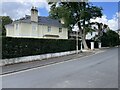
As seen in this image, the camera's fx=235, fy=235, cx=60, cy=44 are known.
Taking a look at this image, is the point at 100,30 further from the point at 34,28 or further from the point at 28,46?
the point at 28,46

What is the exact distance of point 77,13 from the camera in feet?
149

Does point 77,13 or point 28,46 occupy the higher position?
point 77,13

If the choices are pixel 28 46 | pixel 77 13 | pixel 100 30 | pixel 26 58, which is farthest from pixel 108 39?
pixel 26 58

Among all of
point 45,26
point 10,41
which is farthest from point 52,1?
point 10,41

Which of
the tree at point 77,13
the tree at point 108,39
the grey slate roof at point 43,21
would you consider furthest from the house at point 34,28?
the tree at point 108,39

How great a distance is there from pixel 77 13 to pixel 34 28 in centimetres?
886

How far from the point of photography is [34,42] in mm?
23844

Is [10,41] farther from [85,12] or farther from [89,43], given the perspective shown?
[89,43]

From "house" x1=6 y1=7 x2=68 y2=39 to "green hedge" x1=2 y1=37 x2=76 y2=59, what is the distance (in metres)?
15.0

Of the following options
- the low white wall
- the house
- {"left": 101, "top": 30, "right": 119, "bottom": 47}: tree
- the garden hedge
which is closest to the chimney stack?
the house

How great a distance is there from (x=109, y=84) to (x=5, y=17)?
67519 millimetres

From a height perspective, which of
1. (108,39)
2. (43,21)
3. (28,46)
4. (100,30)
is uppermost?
(43,21)

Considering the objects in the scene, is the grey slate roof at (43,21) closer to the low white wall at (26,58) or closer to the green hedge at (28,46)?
the green hedge at (28,46)

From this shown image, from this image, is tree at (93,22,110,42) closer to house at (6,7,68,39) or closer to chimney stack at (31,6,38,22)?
house at (6,7,68,39)
